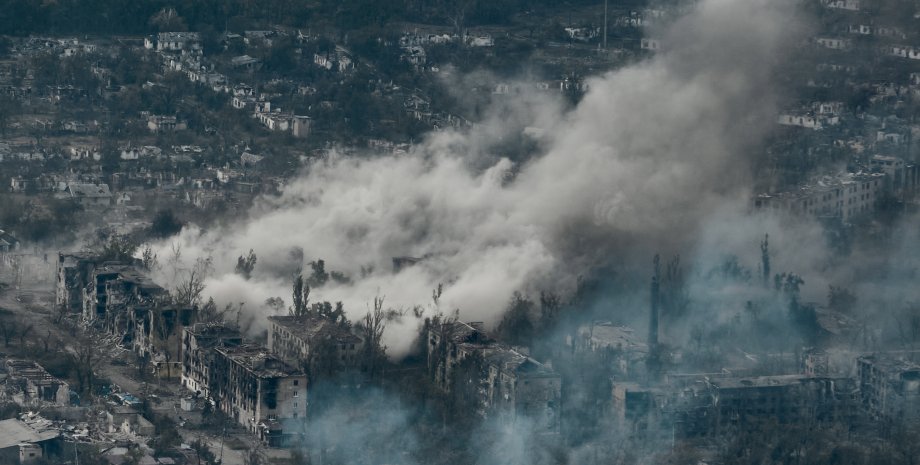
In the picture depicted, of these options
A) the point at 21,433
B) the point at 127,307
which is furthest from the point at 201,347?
the point at 21,433

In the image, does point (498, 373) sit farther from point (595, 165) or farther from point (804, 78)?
point (804, 78)

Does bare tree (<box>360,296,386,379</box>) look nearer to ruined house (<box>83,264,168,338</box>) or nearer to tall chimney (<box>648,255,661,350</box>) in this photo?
ruined house (<box>83,264,168,338</box>)

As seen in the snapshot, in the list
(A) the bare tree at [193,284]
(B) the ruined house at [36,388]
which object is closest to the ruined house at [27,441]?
(B) the ruined house at [36,388]

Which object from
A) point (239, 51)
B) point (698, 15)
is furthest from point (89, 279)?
point (239, 51)

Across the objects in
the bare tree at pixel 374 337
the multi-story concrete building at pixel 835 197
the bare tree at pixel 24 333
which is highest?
the multi-story concrete building at pixel 835 197

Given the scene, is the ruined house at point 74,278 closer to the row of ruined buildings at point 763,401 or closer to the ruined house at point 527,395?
the ruined house at point 527,395

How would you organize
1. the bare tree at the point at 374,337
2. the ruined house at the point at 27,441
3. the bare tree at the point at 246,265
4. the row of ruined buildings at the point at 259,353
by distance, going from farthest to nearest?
1. the bare tree at the point at 246,265
2. the bare tree at the point at 374,337
3. the row of ruined buildings at the point at 259,353
4. the ruined house at the point at 27,441

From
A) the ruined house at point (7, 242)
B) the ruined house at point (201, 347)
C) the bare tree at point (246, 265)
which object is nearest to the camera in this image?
the ruined house at point (201, 347)
